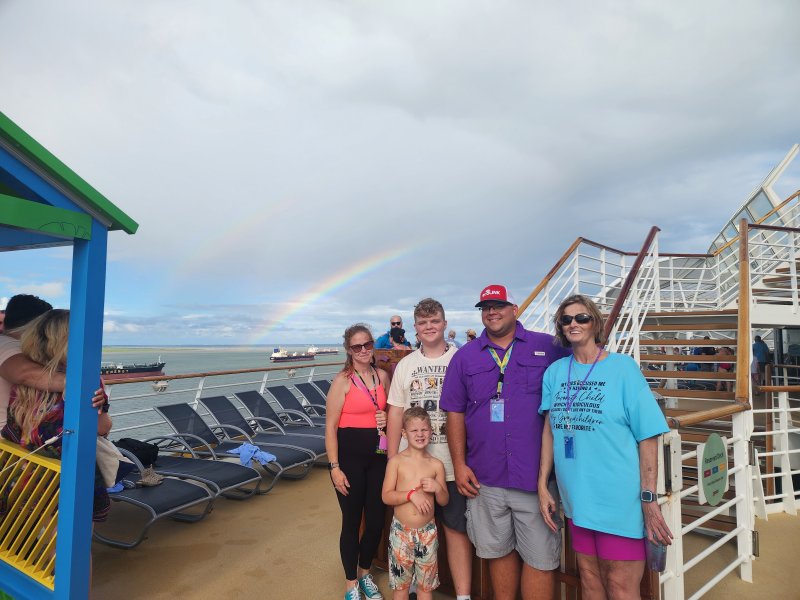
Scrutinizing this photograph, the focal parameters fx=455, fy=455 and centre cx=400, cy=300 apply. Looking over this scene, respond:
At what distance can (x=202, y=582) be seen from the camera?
2.67 meters

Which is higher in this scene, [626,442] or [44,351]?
[44,351]

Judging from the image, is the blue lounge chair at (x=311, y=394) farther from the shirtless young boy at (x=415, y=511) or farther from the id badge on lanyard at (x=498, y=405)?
the id badge on lanyard at (x=498, y=405)

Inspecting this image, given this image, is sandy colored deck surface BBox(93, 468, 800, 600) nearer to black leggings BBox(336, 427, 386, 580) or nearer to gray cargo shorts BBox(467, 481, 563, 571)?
black leggings BBox(336, 427, 386, 580)

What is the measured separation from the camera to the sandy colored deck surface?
103 inches

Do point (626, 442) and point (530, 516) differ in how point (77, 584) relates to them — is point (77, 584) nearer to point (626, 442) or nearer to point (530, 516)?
point (530, 516)

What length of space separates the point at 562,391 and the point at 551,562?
2.40 feet

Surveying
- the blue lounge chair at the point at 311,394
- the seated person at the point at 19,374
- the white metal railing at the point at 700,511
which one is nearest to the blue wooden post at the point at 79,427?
the seated person at the point at 19,374

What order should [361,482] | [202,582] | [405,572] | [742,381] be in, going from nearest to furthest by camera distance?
[405,572], [361,482], [202,582], [742,381]

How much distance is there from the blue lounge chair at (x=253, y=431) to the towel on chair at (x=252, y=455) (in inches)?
21.0

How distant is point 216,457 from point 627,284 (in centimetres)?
443

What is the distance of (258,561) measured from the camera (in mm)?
2934

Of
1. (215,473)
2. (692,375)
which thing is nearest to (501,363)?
(215,473)

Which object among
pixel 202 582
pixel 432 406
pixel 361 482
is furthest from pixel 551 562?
pixel 202 582

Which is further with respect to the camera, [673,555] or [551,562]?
[673,555]
